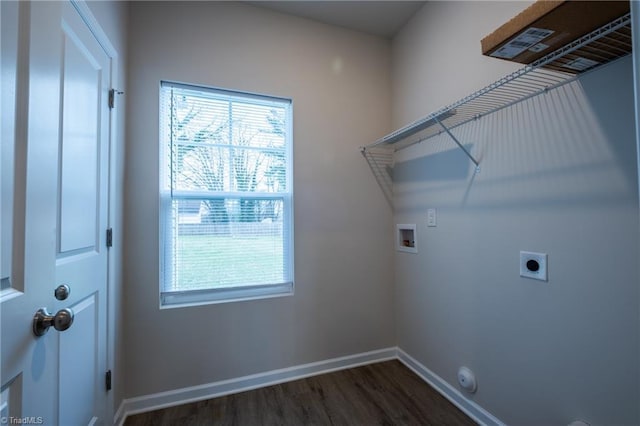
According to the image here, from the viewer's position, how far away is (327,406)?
1.72 metres

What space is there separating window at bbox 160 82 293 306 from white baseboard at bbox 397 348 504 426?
1.12m

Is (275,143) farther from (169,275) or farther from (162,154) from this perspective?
(169,275)

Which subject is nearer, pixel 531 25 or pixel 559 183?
pixel 531 25

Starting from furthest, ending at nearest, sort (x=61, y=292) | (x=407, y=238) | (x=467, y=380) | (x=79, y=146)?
(x=407, y=238) → (x=467, y=380) → (x=79, y=146) → (x=61, y=292)

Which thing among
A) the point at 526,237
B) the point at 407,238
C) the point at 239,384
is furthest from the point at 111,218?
the point at 526,237

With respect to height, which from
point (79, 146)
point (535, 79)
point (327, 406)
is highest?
point (535, 79)

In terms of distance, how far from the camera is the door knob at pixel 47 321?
70 cm

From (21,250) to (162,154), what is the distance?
4.14 feet

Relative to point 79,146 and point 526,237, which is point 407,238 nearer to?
point 526,237

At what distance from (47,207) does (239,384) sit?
1.66 m

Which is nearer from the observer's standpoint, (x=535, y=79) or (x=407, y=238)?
(x=535, y=79)

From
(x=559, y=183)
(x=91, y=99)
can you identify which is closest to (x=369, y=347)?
(x=559, y=183)

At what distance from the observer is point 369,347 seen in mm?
A: 2240

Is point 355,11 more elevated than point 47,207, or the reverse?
point 355,11
